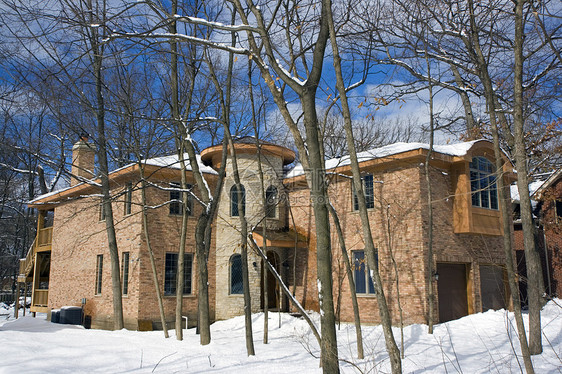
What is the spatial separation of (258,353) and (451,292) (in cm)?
823

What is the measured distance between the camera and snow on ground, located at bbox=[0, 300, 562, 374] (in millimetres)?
9609

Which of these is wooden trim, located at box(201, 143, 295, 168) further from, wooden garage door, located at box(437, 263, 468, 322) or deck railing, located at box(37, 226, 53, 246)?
deck railing, located at box(37, 226, 53, 246)

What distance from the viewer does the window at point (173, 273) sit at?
61.1 ft

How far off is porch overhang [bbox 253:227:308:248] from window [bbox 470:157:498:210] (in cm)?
640

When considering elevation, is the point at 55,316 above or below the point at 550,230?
below

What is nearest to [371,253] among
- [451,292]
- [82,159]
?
[451,292]

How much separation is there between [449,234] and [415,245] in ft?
5.41

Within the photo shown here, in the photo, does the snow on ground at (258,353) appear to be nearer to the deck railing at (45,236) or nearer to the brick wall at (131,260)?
the brick wall at (131,260)

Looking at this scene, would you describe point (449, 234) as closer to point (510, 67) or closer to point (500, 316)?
point (500, 316)

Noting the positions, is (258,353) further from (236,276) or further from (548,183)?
(548,183)

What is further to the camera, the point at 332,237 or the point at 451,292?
the point at 332,237

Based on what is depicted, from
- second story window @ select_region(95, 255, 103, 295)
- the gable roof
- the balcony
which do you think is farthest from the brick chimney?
the gable roof

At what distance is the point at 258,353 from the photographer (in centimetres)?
1208

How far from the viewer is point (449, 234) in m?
17.0
